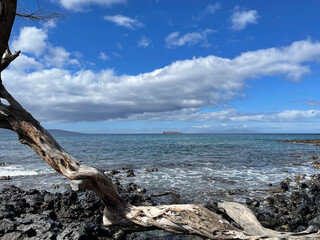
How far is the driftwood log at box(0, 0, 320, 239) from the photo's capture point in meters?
5.06

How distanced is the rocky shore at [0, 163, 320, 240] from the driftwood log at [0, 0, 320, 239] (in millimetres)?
841

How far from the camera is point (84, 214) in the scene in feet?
26.1

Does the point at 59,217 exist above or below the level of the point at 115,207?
below

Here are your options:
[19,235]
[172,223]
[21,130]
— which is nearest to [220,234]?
[172,223]

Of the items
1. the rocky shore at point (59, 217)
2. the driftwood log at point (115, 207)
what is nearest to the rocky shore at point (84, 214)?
the rocky shore at point (59, 217)

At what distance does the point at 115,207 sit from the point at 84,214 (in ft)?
9.34

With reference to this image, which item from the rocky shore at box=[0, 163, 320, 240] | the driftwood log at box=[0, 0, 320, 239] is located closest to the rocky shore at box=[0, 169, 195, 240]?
the rocky shore at box=[0, 163, 320, 240]

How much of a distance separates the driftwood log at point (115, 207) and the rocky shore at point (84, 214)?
841mm

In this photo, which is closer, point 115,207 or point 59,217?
point 115,207

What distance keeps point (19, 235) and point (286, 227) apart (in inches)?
311

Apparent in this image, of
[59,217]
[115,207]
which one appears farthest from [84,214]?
[115,207]

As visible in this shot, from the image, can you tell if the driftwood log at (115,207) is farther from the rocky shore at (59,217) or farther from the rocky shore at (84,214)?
the rocky shore at (84,214)

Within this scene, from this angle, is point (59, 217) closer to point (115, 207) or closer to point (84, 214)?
point (84, 214)

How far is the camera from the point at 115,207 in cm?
581
